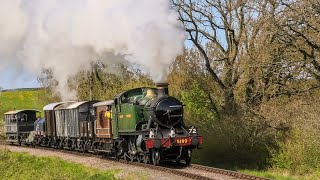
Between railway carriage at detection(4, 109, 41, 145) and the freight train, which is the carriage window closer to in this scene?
railway carriage at detection(4, 109, 41, 145)

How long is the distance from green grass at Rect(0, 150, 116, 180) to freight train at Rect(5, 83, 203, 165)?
194 cm

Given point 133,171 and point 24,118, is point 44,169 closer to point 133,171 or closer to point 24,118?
point 133,171

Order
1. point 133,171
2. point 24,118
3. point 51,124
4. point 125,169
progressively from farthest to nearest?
point 24,118
point 51,124
point 125,169
point 133,171

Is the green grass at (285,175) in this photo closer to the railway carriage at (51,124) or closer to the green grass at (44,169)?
the green grass at (44,169)

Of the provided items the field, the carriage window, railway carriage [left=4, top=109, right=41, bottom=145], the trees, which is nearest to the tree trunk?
the trees

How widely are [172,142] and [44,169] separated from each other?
206 inches

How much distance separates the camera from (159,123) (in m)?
17.5

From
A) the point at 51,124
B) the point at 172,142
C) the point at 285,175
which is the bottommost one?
the point at 285,175

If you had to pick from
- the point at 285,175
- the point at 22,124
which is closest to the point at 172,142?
the point at 285,175

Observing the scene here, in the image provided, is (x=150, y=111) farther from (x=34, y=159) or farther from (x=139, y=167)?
(x=34, y=159)

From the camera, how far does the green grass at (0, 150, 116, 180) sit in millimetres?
15523

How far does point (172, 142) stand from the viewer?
56.9 feet

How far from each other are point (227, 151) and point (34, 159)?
9789 millimetres

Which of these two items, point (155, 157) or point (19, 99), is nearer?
point (155, 157)
